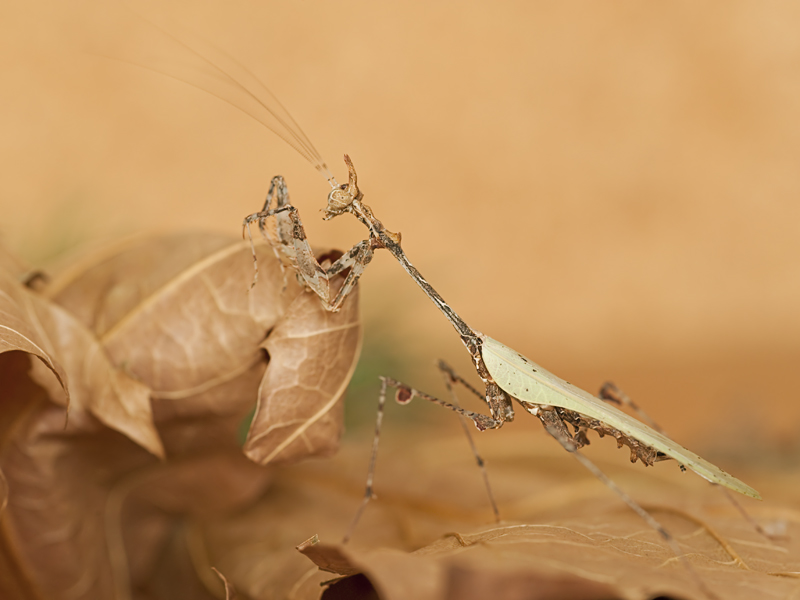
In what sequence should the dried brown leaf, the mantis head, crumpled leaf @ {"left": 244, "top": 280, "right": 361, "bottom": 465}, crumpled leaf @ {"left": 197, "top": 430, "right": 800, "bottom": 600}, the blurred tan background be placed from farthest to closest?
the blurred tan background
the mantis head
crumpled leaf @ {"left": 244, "top": 280, "right": 361, "bottom": 465}
the dried brown leaf
crumpled leaf @ {"left": 197, "top": 430, "right": 800, "bottom": 600}

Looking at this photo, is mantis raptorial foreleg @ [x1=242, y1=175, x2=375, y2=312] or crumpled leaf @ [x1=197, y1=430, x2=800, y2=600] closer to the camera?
crumpled leaf @ [x1=197, y1=430, x2=800, y2=600]

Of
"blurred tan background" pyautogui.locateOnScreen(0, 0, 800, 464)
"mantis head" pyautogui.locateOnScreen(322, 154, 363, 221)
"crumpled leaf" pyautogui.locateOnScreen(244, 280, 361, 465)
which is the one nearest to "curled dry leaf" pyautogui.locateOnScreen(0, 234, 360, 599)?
"crumpled leaf" pyautogui.locateOnScreen(244, 280, 361, 465)

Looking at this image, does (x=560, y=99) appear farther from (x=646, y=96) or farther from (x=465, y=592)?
(x=465, y=592)

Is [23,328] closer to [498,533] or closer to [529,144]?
[498,533]

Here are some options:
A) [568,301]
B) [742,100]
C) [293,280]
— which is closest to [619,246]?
[568,301]

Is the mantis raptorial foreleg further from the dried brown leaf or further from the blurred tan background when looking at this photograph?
the blurred tan background

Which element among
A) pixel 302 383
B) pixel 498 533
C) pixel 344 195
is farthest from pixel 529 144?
pixel 498 533

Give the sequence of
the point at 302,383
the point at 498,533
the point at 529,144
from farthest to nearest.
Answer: the point at 529,144 < the point at 302,383 < the point at 498,533
